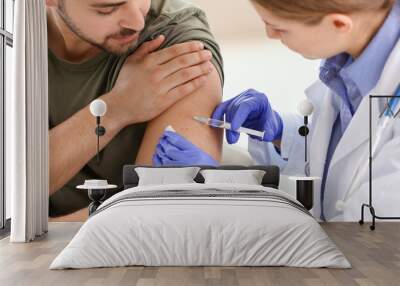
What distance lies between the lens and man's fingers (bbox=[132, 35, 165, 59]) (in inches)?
247

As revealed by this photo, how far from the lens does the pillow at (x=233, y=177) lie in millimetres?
5906

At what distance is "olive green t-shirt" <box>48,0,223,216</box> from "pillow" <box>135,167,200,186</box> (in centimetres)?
40

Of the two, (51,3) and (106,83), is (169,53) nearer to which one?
(106,83)

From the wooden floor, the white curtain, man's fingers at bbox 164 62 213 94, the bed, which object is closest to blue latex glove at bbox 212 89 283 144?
man's fingers at bbox 164 62 213 94

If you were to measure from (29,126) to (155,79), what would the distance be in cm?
143

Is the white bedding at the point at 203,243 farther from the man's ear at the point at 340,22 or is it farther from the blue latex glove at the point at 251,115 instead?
the man's ear at the point at 340,22

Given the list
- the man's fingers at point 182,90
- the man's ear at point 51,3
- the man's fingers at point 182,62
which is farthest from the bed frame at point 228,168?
the man's ear at point 51,3

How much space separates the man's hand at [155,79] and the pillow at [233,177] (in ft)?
2.80

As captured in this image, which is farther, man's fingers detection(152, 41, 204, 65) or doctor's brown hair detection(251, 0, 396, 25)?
man's fingers detection(152, 41, 204, 65)

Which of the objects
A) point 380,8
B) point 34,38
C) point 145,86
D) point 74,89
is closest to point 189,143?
point 145,86

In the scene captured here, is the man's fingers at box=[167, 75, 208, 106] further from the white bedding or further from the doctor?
the white bedding

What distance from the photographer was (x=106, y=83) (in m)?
6.37

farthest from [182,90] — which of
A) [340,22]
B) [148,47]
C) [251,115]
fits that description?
[340,22]

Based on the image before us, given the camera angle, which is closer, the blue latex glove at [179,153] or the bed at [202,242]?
the bed at [202,242]
